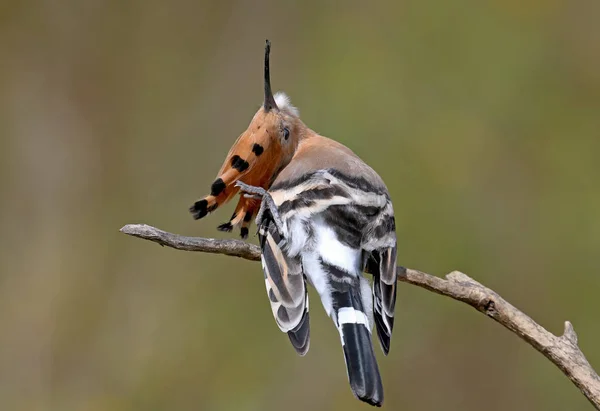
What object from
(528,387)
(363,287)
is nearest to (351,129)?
(528,387)

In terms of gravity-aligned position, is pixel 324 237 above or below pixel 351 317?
above

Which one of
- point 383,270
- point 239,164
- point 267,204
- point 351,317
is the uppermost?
point 239,164

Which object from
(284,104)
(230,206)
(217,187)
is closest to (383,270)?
(217,187)

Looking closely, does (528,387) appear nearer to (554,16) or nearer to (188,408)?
(188,408)

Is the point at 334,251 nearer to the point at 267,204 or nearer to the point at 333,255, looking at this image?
the point at 333,255

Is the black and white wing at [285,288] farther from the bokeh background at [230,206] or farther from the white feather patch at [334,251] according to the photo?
the bokeh background at [230,206]

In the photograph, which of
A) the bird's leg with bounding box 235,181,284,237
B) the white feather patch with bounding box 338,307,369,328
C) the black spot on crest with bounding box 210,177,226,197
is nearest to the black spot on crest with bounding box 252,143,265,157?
the black spot on crest with bounding box 210,177,226,197

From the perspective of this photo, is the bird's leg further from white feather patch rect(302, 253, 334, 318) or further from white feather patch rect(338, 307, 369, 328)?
white feather patch rect(338, 307, 369, 328)
